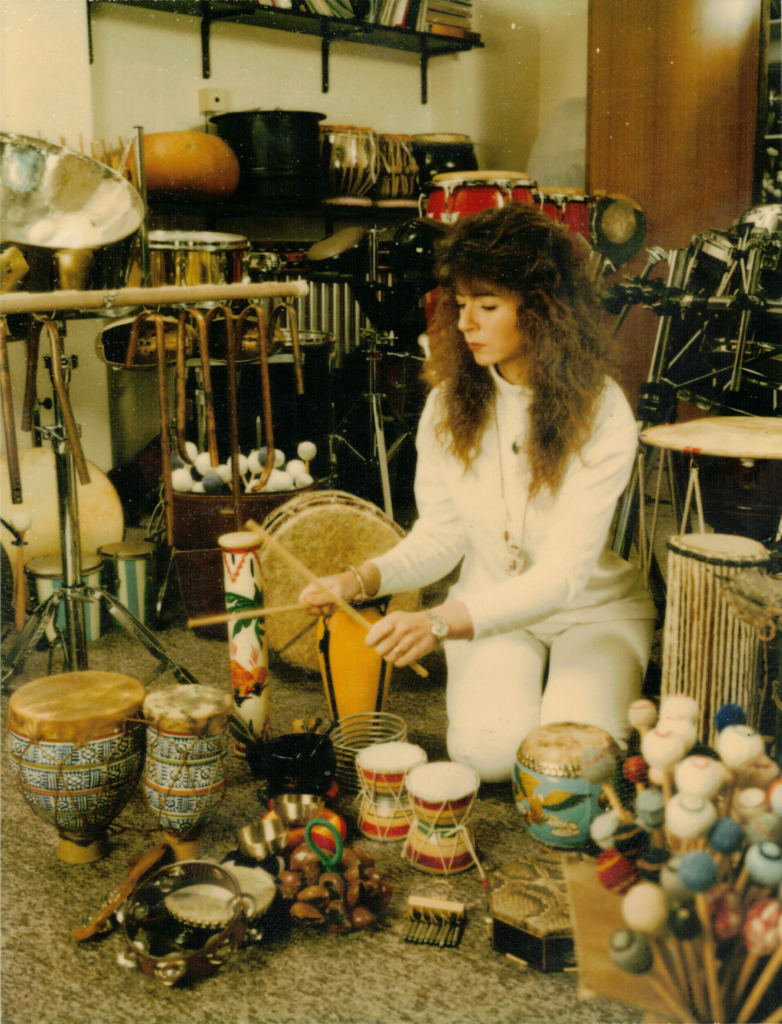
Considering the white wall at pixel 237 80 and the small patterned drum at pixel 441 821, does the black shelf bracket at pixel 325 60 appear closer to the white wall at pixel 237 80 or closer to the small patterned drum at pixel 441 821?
the white wall at pixel 237 80

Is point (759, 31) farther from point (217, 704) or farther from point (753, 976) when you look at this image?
point (753, 976)

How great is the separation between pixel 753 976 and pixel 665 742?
0.26 meters

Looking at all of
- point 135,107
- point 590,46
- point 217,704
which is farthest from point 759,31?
point 217,704

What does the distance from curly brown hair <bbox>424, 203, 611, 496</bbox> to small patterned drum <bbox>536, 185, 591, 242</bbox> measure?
8.29 ft

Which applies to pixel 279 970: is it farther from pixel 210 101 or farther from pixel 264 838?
pixel 210 101

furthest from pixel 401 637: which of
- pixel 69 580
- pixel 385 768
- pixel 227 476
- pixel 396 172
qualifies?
pixel 396 172

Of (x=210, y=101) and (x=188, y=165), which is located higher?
(x=210, y=101)

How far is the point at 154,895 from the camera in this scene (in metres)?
1.61

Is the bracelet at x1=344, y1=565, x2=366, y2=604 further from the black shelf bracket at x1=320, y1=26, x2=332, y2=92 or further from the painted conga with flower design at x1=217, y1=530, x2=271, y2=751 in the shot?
the black shelf bracket at x1=320, y1=26, x2=332, y2=92

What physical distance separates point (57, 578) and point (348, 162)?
250cm

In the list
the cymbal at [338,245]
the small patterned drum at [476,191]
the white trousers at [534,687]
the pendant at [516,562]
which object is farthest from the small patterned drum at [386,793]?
the small patterned drum at [476,191]

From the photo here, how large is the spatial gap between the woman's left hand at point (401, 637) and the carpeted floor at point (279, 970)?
0.46 m

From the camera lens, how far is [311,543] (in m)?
2.65

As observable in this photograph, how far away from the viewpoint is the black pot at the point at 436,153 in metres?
4.64
